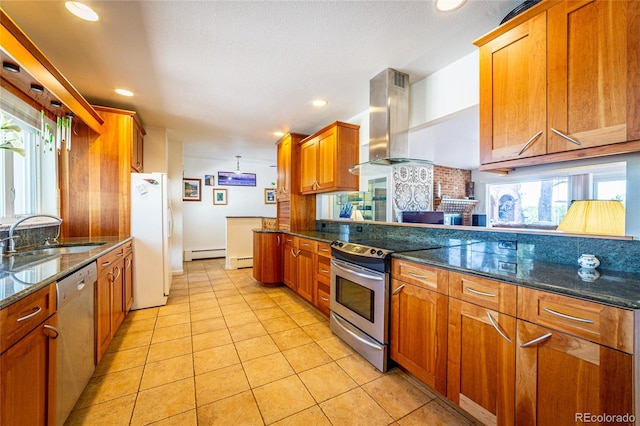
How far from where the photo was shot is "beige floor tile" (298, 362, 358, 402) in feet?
5.46

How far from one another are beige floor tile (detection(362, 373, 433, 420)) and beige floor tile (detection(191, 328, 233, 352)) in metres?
1.34

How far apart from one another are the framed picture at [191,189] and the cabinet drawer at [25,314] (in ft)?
17.1

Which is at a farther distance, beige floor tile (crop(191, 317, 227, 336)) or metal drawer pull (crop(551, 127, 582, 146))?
beige floor tile (crop(191, 317, 227, 336))

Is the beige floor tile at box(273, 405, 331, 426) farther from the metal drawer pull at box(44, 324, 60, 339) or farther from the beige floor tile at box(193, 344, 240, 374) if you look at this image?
the metal drawer pull at box(44, 324, 60, 339)

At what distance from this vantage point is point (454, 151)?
5578mm

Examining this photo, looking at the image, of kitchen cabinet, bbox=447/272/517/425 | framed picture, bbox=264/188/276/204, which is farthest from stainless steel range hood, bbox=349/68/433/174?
framed picture, bbox=264/188/276/204

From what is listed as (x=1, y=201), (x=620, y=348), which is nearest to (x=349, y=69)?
(x=620, y=348)

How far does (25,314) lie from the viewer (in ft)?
3.29

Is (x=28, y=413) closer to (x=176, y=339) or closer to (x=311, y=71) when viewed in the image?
(x=176, y=339)

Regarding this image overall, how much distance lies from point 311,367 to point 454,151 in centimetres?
540

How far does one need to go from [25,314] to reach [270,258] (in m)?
2.91

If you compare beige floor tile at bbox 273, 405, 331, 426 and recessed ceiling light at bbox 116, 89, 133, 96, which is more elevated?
recessed ceiling light at bbox 116, 89, 133, 96

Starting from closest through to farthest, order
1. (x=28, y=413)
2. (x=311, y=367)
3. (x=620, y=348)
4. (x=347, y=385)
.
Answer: (x=620, y=348)
(x=28, y=413)
(x=347, y=385)
(x=311, y=367)
